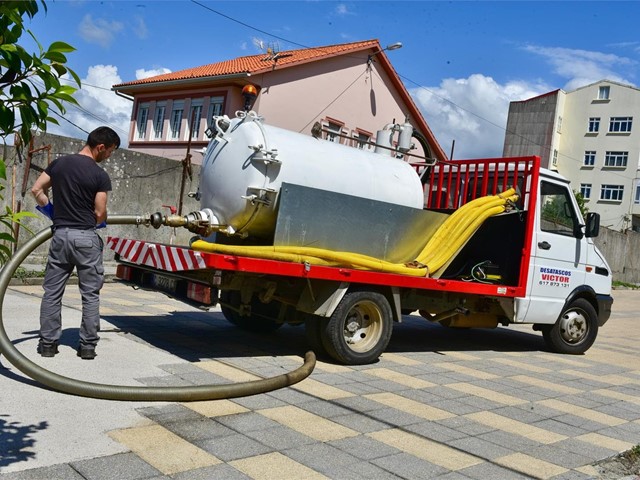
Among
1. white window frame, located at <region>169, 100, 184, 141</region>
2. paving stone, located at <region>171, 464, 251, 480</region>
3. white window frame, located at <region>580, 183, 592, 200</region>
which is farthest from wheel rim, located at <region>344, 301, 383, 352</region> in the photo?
white window frame, located at <region>580, 183, 592, 200</region>

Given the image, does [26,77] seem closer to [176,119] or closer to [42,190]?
[42,190]

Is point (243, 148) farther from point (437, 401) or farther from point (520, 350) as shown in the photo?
point (520, 350)

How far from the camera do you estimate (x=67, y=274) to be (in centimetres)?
574

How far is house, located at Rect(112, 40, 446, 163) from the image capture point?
89.0ft

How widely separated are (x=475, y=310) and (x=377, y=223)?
7.27 feet

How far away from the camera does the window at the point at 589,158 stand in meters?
62.1

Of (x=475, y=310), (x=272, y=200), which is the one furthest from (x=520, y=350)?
(x=272, y=200)

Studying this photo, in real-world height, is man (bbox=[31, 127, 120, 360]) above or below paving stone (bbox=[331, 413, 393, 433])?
above

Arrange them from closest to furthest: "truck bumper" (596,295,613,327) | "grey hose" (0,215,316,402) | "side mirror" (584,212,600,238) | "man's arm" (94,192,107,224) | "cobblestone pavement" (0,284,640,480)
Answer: "cobblestone pavement" (0,284,640,480)
"grey hose" (0,215,316,402)
"man's arm" (94,192,107,224)
"side mirror" (584,212,600,238)
"truck bumper" (596,295,613,327)

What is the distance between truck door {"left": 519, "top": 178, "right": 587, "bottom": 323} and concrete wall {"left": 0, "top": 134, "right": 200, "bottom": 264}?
28.1ft

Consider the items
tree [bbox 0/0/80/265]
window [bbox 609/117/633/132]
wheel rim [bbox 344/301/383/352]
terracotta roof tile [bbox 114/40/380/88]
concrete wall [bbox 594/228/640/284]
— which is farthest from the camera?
window [bbox 609/117/633/132]

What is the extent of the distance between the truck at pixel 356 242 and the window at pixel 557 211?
2cm

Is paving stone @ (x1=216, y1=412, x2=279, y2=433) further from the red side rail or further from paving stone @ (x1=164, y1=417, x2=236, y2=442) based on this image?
the red side rail

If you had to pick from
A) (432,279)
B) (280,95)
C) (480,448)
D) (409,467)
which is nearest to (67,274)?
(409,467)
